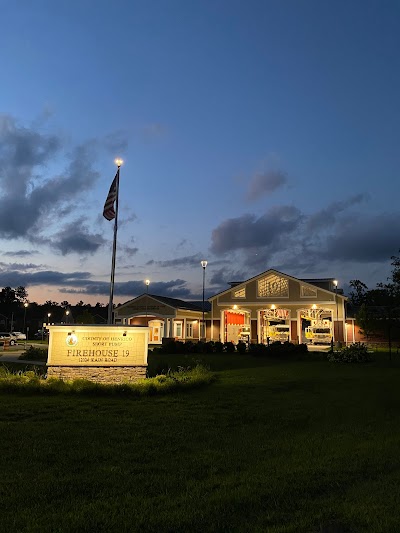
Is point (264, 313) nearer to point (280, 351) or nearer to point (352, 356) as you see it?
point (280, 351)

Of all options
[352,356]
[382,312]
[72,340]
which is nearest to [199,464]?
[72,340]

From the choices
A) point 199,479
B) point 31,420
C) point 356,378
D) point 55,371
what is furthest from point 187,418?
point 356,378

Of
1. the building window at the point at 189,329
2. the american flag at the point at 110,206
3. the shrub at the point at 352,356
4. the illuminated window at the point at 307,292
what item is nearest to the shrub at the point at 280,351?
the shrub at the point at 352,356

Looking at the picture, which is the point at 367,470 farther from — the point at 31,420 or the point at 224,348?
the point at 224,348

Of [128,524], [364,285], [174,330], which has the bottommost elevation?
[128,524]

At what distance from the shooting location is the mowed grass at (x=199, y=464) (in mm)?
4949

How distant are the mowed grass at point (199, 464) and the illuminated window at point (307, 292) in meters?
28.8

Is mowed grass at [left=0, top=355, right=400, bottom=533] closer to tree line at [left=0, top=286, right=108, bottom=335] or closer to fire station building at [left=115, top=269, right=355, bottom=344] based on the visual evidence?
fire station building at [left=115, top=269, right=355, bottom=344]

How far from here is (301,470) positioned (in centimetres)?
664

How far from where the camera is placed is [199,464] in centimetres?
701

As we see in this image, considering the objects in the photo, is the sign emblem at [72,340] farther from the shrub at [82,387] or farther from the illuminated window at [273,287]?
the illuminated window at [273,287]

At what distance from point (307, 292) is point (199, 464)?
36454mm

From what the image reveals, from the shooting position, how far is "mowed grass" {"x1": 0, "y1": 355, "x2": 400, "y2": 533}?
495cm

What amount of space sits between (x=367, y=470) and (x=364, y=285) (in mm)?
37142
